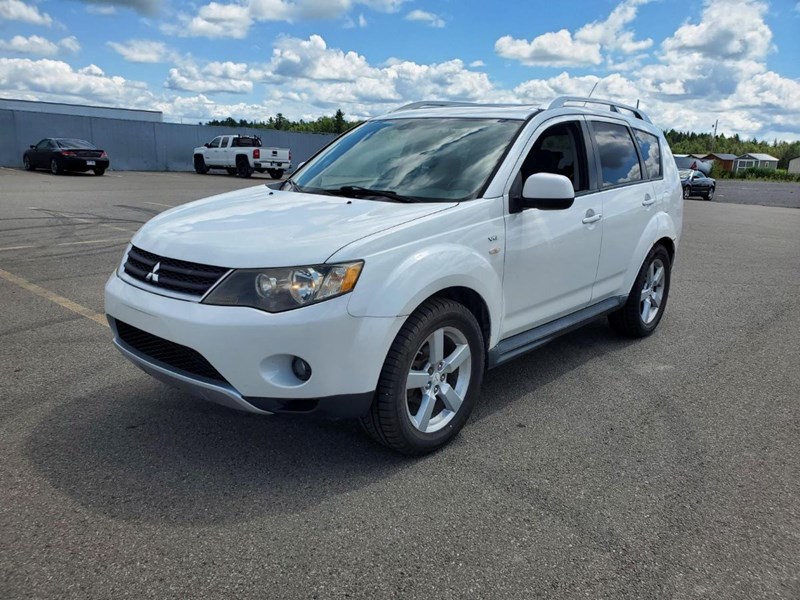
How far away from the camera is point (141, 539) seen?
2.64 metres

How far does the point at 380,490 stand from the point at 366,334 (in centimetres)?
75

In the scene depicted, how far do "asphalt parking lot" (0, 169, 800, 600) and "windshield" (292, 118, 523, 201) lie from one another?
55.2 inches

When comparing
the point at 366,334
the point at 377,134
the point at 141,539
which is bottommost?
the point at 141,539

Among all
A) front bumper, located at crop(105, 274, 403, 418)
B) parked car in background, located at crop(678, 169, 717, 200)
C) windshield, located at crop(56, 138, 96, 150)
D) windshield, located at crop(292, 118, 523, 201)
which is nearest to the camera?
front bumper, located at crop(105, 274, 403, 418)

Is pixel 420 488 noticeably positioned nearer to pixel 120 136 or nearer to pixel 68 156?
pixel 68 156

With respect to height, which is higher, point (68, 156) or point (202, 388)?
point (68, 156)

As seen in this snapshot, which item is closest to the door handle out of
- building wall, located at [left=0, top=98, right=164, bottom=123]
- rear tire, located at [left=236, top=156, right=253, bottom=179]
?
rear tire, located at [left=236, top=156, right=253, bottom=179]

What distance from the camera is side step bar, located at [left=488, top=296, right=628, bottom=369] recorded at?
3.82 meters

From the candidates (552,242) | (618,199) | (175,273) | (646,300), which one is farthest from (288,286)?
(646,300)

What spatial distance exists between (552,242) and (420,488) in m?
1.80

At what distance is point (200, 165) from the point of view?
109 feet

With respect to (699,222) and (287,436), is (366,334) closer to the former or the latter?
(287,436)

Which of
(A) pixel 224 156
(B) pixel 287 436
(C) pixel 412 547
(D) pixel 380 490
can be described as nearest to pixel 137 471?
(B) pixel 287 436

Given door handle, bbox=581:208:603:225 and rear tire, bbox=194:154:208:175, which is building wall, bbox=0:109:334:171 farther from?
door handle, bbox=581:208:603:225
